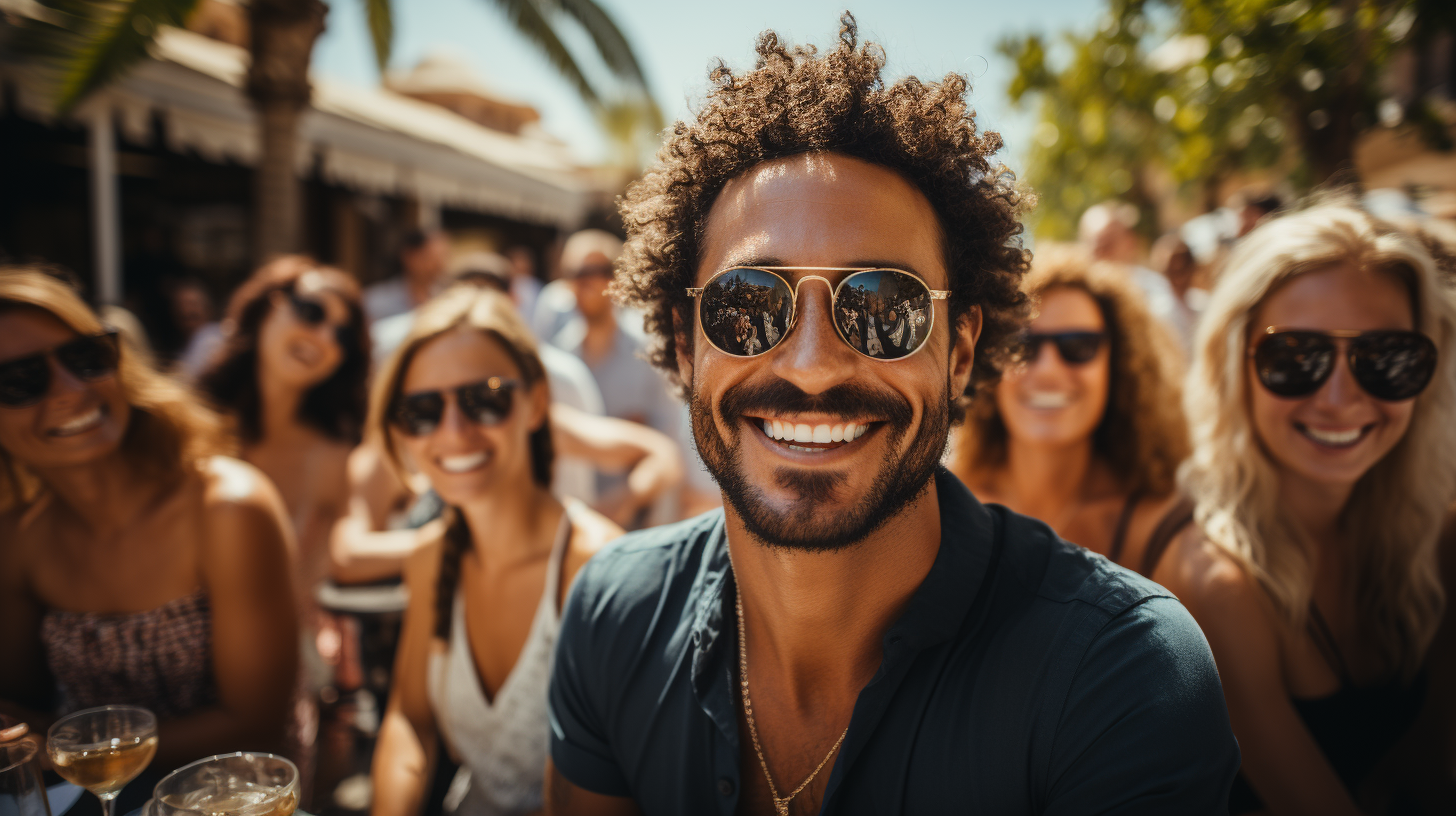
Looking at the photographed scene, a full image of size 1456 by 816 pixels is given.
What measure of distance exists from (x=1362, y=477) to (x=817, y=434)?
189 centimetres

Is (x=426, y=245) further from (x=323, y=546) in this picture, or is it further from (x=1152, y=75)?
(x=1152, y=75)

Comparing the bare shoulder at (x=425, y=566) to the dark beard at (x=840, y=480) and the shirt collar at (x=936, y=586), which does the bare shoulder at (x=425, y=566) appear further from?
the dark beard at (x=840, y=480)

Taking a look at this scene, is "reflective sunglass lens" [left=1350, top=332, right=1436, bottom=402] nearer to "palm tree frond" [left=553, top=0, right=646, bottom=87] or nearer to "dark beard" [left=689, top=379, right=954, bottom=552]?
"dark beard" [left=689, top=379, right=954, bottom=552]

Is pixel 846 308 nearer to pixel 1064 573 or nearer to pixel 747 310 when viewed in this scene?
pixel 747 310

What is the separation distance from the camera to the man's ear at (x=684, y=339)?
2000mm

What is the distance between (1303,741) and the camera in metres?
1.94

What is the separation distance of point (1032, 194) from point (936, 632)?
1.19 meters

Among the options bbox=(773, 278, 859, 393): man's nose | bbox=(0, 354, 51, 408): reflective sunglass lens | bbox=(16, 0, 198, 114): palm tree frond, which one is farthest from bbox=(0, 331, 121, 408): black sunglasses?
bbox=(16, 0, 198, 114): palm tree frond

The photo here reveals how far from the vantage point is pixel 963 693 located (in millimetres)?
1467

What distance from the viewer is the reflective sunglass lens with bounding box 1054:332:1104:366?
9.82 feet

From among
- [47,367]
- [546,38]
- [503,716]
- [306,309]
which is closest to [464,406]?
[503,716]

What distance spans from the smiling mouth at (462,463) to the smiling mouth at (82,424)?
1.09 metres

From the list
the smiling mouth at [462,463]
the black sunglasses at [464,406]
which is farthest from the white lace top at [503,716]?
the black sunglasses at [464,406]

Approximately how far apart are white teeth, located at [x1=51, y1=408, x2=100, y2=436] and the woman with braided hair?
2.66 feet
